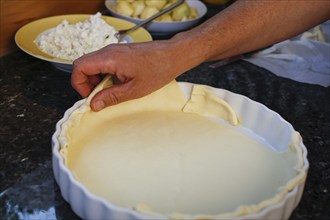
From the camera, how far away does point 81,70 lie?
0.71 metres

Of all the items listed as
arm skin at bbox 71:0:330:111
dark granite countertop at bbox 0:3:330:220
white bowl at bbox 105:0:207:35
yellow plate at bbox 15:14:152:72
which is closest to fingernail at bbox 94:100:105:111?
arm skin at bbox 71:0:330:111

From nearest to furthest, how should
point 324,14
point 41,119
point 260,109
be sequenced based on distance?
point 260,109 < point 41,119 < point 324,14

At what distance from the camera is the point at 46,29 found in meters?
1.10

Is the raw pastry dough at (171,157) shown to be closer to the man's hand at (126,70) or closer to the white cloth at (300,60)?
the man's hand at (126,70)

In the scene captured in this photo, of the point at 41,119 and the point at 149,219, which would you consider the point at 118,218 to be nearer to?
the point at 149,219

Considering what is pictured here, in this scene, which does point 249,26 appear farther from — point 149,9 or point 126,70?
point 149,9

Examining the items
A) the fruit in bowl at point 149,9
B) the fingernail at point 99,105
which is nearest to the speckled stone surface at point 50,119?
the fingernail at point 99,105

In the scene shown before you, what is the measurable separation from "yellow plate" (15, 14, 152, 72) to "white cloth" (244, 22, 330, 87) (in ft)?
0.99

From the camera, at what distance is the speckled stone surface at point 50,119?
0.67 meters

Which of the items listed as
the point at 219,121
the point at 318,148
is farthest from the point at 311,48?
the point at 219,121

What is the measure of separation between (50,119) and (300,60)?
2.19 feet

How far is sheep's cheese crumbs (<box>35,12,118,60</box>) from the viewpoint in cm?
100

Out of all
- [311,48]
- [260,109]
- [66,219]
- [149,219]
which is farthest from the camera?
[311,48]

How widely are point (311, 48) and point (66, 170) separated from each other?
0.88m
